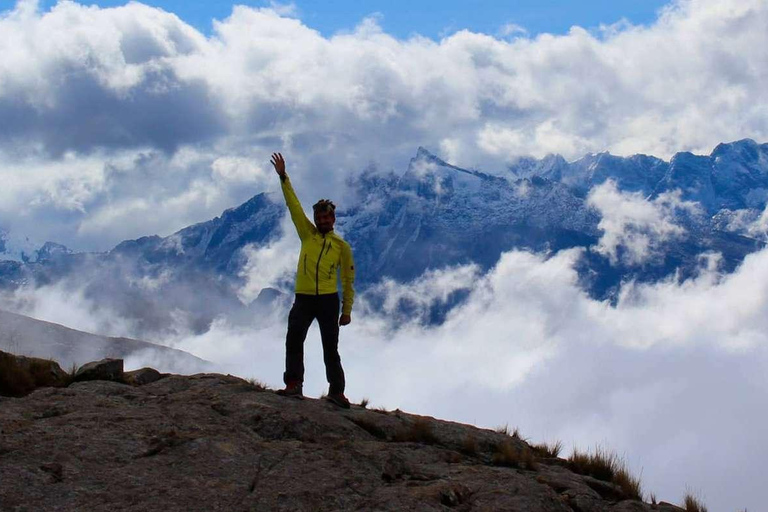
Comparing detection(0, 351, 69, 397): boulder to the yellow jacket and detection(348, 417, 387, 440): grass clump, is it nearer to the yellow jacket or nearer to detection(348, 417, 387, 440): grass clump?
the yellow jacket

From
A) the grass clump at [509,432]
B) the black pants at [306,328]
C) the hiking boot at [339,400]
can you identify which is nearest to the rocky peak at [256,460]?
the hiking boot at [339,400]

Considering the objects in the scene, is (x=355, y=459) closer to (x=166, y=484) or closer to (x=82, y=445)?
(x=166, y=484)

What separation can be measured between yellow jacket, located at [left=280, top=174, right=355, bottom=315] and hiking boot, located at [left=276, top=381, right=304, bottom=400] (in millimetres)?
1485

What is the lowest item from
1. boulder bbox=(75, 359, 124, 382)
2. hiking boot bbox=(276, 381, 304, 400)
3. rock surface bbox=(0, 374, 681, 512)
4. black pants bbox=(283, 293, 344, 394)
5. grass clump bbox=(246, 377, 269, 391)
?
rock surface bbox=(0, 374, 681, 512)

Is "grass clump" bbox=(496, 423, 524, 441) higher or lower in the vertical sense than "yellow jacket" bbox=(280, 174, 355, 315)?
lower

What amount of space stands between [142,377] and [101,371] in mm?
850

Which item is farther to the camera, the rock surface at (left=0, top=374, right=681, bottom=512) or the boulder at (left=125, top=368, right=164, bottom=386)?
the boulder at (left=125, top=368, right=164, bottom=386)

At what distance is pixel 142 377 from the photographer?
50.1 ft

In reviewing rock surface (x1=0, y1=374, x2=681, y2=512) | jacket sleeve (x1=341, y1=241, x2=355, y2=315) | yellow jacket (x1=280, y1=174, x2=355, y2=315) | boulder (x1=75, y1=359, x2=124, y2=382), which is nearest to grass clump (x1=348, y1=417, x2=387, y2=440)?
rock surface (x1=0, y1=374, x2=681, y2=512)

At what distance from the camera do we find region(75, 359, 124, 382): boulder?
47.3 ft

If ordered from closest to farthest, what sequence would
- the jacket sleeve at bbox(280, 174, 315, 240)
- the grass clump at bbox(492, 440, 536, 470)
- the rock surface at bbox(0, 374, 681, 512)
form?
the rock surface at bbox(0, 374, 681, 512), the grass clump at bbox(492, 440, 536, 470), the jacket sleeve at bbox(280, 174, 315, 240)

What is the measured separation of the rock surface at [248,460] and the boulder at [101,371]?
3.74 feet

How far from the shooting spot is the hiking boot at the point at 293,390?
1346cm

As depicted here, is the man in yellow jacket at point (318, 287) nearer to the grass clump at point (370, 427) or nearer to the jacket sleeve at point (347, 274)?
the jacket sleeve at point (347, 274)
